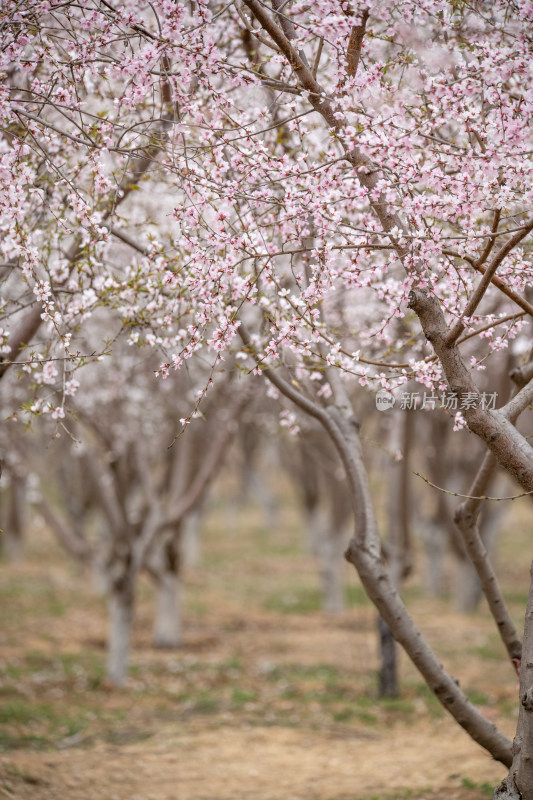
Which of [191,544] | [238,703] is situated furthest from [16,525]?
[238,703]

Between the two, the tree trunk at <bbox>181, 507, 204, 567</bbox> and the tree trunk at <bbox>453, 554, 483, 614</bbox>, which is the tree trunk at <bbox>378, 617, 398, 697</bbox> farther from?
the tree trunk at <bbox>181, 507, 204, 567</bbox>

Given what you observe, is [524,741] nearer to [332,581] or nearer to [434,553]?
[332,581]

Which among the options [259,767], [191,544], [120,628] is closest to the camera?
[259,767]

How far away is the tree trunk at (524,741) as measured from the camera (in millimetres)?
4395

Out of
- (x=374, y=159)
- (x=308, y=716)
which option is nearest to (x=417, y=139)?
(x=374, y=159)

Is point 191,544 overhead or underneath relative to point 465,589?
overhead

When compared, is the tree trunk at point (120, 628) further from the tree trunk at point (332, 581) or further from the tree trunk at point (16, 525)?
the tree trunk at point (16, 525)

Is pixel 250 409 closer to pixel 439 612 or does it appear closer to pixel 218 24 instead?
pixel 439 612

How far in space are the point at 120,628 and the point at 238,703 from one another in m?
2.25

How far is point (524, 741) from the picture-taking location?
4.41 m

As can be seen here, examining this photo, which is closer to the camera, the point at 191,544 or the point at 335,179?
the point at 335,179

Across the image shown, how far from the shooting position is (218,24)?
6129 millimetres

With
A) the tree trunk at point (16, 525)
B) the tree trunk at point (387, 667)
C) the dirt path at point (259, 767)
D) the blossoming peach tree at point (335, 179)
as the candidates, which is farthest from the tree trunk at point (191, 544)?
the blossoming peach tree at point (335, 179)

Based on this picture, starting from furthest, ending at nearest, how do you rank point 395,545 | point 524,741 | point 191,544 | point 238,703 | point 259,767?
point 191,544, point 395,545, point 238,703, point 259,767, point 524,741
